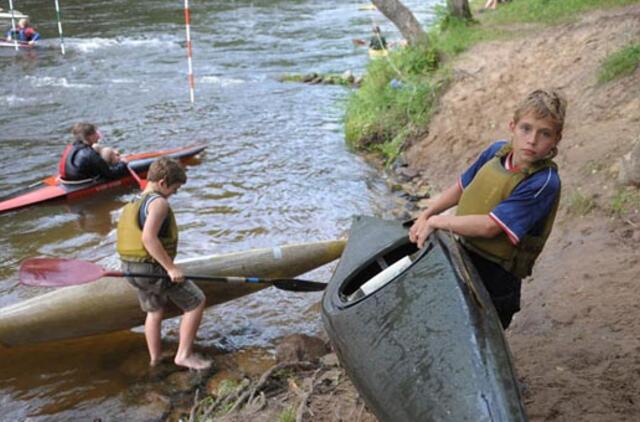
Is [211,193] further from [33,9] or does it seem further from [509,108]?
[33,9]

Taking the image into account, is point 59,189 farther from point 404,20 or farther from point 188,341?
point 404,20

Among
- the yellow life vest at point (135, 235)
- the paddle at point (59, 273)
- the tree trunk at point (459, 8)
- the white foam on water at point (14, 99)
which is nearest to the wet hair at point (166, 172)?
the yellow life vest at point (135, 235)

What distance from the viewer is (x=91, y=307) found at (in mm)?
4051

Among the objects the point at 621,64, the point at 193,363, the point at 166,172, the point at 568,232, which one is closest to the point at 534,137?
the point at 166,172

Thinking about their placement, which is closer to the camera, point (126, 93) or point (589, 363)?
point (589, 363)

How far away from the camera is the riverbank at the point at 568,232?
2857mm

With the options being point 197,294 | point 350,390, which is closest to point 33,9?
point 197,294

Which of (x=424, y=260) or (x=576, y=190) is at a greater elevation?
(x=424, y=260)

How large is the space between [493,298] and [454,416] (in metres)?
0.77

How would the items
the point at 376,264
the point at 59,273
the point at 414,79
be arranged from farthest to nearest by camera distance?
the point at 414,79
the point at 59,273
the point at 376,264

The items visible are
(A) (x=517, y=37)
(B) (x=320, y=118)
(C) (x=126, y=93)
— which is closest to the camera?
(A) (x=517, y=37)

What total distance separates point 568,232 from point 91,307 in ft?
10.9

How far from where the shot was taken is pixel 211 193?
7.18 m

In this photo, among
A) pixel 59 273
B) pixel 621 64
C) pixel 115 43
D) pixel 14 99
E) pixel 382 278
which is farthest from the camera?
pixel 115 43
